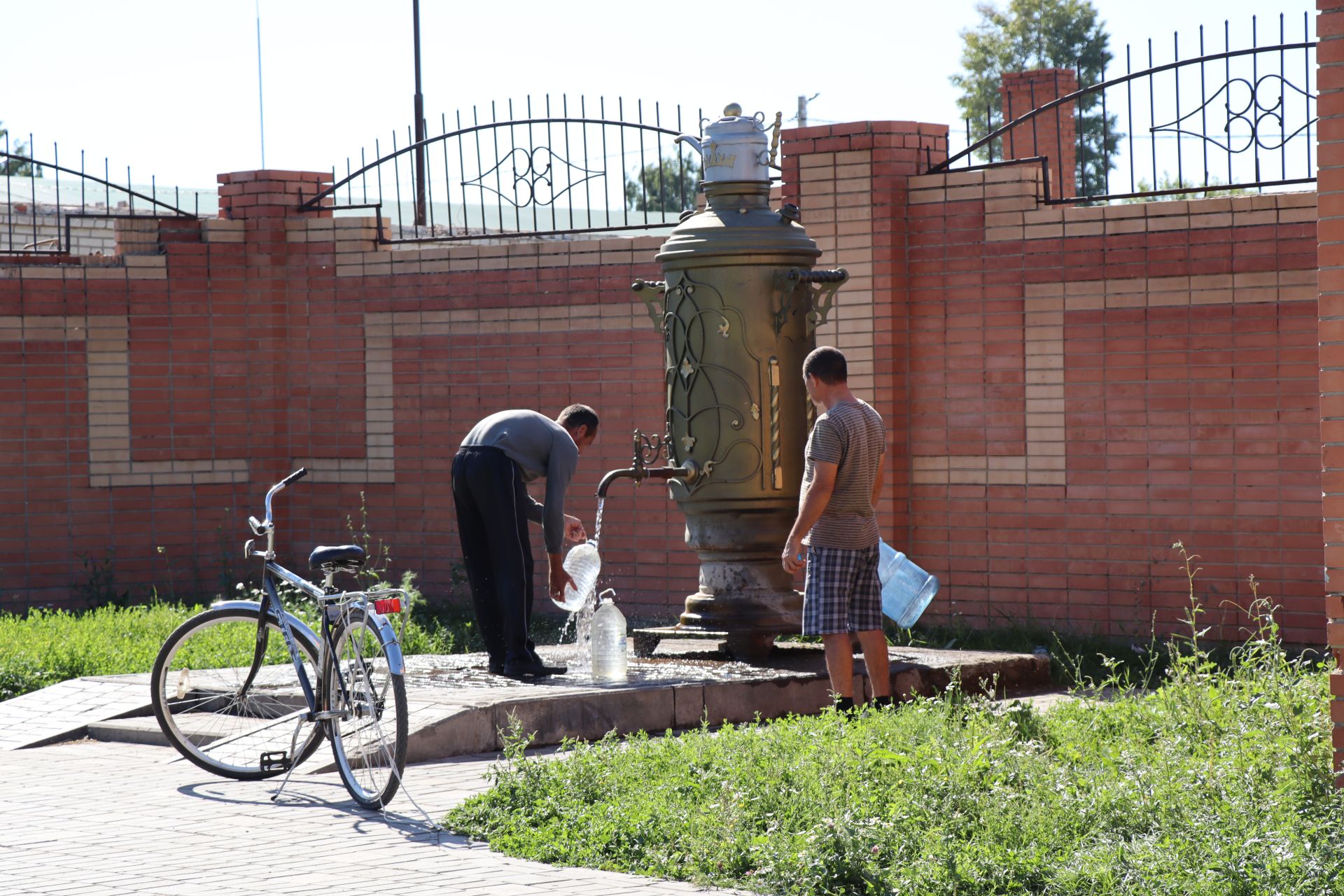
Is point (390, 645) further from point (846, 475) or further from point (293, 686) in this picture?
point (846, 475)

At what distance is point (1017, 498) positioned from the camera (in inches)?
421

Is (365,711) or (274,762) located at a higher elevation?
(365,711)

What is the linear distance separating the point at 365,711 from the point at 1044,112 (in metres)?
8.28

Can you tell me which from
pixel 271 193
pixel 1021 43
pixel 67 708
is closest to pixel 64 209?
pixel 271 193

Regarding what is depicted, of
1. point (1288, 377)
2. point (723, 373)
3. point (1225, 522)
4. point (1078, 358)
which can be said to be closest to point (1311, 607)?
point (1225, 522)

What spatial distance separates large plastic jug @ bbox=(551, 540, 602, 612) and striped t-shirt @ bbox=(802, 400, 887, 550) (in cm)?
156

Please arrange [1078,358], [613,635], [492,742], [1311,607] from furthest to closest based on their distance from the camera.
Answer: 1. [1078,358]
2. [1311,607]
3. [613,635]
4. [492,742]

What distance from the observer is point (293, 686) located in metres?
8.18

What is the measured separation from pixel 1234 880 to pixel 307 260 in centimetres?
1004

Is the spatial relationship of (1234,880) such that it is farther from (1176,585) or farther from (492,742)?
(1176,585)

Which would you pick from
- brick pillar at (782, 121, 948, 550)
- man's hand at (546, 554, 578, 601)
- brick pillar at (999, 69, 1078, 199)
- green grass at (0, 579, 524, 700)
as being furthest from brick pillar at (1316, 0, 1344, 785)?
brick pillar at (782, 121, 948, 550)

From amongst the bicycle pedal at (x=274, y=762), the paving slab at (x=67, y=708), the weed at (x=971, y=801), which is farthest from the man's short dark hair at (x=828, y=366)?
the paving slab at (x=67, y=708)

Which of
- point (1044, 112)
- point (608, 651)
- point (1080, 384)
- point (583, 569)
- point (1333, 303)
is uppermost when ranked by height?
point (1044, 112)

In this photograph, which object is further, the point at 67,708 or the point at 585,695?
the point at 67,708
